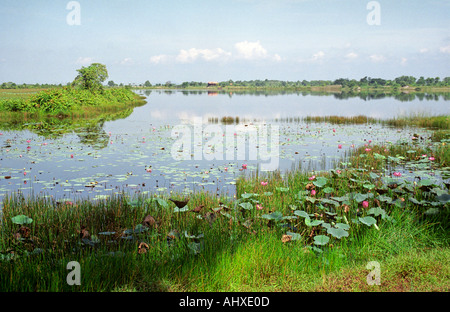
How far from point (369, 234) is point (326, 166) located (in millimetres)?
5970

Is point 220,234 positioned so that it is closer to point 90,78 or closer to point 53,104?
point 53,104

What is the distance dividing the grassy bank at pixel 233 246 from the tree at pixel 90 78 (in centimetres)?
3639

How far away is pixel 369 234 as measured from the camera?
491 cm

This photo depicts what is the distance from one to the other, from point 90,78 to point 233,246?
39.3 meters

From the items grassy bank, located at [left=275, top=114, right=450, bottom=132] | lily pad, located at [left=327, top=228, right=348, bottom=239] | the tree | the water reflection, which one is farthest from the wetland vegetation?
the tree

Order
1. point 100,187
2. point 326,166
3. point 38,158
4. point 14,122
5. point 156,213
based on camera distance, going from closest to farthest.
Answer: point 156,213 → point 100,187 → point 326,166 → point 38,158 → point 14,122

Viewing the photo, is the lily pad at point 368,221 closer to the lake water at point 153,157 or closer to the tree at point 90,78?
the lake water at point 153,157

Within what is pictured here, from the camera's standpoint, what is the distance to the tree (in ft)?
129

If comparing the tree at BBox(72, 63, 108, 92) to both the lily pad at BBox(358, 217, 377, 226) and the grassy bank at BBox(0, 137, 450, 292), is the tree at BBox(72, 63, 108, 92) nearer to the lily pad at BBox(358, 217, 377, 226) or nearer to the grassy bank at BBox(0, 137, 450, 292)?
the grassy bank at BBox(0, 137, 450, 292)

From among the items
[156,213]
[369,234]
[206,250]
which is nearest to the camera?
[206,250]

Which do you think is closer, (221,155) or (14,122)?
(221,155)

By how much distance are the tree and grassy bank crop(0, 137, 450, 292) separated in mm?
36394
